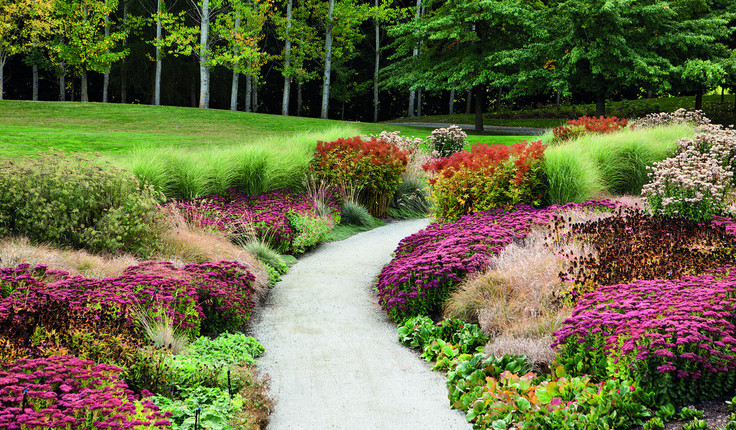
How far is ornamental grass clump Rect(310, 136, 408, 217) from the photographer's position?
10.4 m

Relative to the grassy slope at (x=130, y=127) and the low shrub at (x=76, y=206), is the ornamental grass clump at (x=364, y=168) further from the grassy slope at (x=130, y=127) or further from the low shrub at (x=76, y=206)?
the low shrub at (x=76, y=206)

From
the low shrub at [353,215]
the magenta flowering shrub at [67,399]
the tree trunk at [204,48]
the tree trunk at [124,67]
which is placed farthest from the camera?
the tree trunk at [124,67]

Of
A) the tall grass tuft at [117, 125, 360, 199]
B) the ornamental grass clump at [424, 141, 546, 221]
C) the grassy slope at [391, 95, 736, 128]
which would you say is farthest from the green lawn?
the grassy slope at [391, 95, 736, 128]

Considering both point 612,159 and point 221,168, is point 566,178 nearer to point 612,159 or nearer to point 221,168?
point 612,159

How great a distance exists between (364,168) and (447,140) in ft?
16.7

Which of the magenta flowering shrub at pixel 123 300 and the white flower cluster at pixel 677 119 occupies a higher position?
the white flower cluster at pixel 677 119

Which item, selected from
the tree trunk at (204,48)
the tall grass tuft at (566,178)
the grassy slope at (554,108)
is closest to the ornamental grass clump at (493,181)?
the tall grass tuft at (566,178)

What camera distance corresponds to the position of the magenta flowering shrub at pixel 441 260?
18.4 ft

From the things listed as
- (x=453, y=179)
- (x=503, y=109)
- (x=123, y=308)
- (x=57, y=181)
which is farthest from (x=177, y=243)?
(x=503, y=109)

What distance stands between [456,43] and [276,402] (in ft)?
81.1

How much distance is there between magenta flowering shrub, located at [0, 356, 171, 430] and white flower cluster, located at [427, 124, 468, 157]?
12313 millimetres

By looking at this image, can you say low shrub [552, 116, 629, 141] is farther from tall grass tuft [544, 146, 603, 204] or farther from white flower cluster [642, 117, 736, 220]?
white flower cluster [642, 117, 736, 220]

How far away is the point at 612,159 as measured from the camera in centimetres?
951

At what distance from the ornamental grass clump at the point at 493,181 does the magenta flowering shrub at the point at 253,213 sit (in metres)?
2.28
